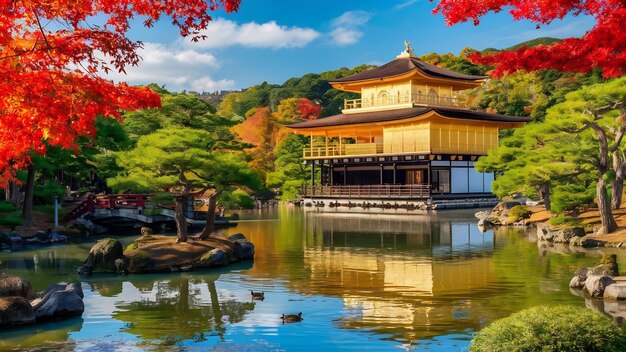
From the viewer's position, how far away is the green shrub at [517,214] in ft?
91.9

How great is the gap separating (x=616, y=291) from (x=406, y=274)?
4.80m

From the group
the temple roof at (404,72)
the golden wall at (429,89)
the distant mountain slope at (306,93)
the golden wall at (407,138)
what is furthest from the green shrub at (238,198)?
the distant mountain slope at (306,93)

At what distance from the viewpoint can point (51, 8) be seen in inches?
299

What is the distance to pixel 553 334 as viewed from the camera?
21.2ft

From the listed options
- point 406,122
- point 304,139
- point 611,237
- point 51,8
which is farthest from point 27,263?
point 304,139

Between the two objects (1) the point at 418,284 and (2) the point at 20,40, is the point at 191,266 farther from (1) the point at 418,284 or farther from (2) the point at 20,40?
(2) the point at 20,40

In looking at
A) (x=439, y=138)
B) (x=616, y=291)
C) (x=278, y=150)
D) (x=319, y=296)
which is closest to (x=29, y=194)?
(x=319, y=296)

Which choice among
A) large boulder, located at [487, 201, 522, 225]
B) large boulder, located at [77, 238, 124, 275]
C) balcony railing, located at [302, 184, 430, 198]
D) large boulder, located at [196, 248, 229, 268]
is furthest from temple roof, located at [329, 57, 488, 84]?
large boulder, located at [77, 238, 124, 275]

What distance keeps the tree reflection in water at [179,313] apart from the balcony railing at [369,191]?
91.5ft

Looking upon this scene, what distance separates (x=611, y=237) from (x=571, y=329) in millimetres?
14697

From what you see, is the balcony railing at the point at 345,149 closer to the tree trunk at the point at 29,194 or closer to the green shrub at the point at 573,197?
the green shrub at the point at 573,197

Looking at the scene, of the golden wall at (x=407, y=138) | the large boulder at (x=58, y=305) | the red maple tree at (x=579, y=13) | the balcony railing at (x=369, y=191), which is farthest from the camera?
the golden wall at (x=407, y=138)

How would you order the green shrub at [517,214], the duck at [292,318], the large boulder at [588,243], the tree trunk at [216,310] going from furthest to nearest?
the green shrub at [517,214], the large boulder at [588,243], the duck at [292,318], the tree trunk at [216,310]

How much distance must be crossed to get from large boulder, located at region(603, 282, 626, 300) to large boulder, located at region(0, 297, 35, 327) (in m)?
9.92
